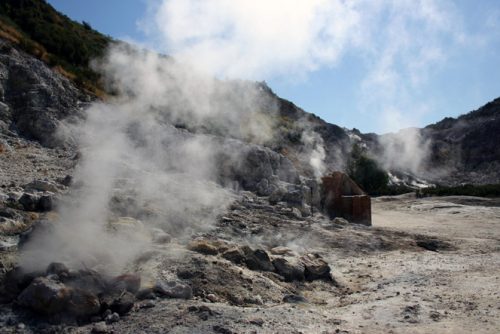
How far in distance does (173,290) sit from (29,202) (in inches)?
112

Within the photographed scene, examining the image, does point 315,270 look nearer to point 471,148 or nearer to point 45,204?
point 45,204

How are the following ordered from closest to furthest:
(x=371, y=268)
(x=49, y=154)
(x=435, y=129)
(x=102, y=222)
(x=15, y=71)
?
(x=102, y=222), (x=371, y=268), (x=49, y=154), (x=15, y=71), (x=435, y=129)

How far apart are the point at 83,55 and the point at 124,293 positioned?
17.0 meters

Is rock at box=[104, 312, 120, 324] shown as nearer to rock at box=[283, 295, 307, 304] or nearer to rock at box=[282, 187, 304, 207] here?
rock at box=[283, 295, 307, 304]

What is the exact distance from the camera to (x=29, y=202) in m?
6.68

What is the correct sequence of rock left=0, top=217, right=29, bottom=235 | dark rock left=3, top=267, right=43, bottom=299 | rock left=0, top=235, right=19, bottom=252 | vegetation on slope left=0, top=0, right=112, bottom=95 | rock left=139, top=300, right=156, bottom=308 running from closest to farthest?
dark rock left=3, top=267, right=43, bottom=299
rock left=139, top=300, right=156, bottom=308
rock left=0, top=235, right=19, bottom=252
rock left=0, top=217, right=29, bottom=235
vegetation on slope left=0, top=0, right=112, bottom=95

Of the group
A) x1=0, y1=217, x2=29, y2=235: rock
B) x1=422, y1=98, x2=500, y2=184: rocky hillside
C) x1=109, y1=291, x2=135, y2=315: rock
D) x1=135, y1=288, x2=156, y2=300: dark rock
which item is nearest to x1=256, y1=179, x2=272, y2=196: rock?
x1=0, y1=217, x2=29, y2=235: rock

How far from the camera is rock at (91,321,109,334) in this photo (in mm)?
4340

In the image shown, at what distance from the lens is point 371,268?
8172 millimetres

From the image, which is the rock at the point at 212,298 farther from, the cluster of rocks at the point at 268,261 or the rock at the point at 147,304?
the cluster of rocks at the point at 268,261

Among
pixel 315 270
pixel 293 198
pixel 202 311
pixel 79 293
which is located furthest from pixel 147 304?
pixel 293 198

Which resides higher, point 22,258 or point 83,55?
point 83,55

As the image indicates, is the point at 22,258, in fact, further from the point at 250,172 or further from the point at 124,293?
the point at 250,172

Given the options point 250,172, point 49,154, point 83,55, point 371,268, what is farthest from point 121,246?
point 83,55
